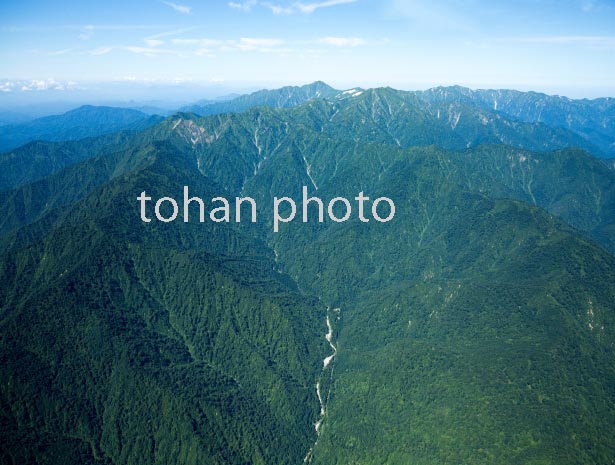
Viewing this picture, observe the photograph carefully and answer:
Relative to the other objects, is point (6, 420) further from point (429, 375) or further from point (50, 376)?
point (429, 375)

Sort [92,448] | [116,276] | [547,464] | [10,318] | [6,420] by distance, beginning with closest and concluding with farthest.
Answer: [547,464], [6,420], [92,448], [10,318], [116,276]

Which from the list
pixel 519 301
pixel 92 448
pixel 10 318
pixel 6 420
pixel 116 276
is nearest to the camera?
pixel 6 420

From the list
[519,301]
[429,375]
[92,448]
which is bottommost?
[92,448]

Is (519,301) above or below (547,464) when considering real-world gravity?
above

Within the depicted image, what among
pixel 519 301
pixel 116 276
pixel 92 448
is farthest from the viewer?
pixel 116 276

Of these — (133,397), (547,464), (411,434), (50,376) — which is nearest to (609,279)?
(547,464)

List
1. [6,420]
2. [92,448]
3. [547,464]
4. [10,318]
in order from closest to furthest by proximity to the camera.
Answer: [547,464] < [6,420] < [92,448] < [10,318]

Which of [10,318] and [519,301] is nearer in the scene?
[10,318]

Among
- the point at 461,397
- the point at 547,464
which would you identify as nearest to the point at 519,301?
the point at 461,397

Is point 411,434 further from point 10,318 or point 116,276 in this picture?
point 10,318
